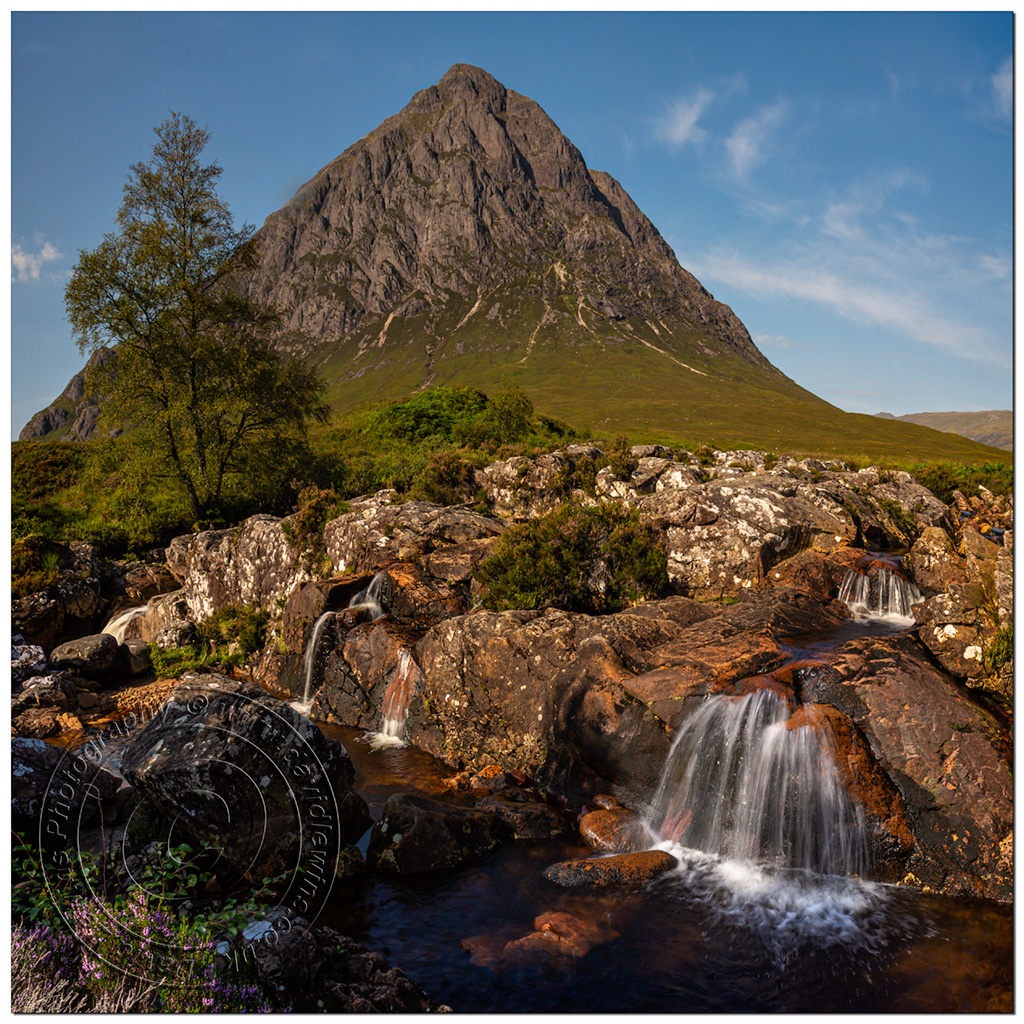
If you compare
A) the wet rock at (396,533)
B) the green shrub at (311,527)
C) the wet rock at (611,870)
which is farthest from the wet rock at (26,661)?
the wet rock at (611,870)

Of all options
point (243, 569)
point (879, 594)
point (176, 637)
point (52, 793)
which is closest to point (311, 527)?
point (243, 569)

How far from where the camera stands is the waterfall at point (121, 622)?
949 inches

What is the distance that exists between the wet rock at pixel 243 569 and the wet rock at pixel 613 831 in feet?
50.4

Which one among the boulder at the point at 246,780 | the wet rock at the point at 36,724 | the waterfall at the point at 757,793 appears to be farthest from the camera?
the wet rock at the point at 36,724

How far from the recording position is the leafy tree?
2516 centimetres

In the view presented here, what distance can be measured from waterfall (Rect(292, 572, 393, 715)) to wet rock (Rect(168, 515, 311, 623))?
360cm

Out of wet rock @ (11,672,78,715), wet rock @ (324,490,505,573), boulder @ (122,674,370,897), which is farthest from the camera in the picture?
wet rock @ (324,490,505,573)

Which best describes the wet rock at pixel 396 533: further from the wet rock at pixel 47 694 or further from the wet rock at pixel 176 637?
the wet rock at pixel 47 694

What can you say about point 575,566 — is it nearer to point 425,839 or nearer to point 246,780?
point 425,839

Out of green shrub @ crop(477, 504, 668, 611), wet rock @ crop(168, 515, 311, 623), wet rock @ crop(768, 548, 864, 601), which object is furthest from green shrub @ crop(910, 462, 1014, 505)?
wet rock @ crop(168, 515, 311, 623)

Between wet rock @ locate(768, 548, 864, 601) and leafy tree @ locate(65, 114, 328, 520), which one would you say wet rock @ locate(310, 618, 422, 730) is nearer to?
wet rock @ locate(768, 548, 864, 601)

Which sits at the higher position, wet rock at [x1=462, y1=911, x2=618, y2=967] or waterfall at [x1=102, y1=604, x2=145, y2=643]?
waterfall at [x1=102, y1=604, x2=145, y2=643]

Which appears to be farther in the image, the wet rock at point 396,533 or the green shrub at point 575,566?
the wet rock at point 396,533

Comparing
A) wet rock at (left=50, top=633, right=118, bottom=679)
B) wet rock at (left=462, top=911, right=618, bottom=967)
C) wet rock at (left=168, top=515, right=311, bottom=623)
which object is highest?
wet rock at (left=168, top=515, right=311, bottom=623)
